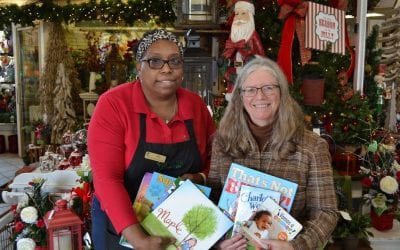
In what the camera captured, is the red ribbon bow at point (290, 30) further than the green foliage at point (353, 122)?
Yes

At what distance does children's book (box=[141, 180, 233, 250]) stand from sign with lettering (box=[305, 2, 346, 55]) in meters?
2.47

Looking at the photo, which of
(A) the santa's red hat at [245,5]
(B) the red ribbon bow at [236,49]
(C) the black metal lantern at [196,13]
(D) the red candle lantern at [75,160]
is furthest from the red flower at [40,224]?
(A) the santa's red hat at [245,5]

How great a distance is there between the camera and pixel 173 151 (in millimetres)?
1502

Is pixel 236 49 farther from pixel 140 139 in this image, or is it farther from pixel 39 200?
pixel 140 139

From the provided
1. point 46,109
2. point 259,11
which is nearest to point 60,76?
point 46,109

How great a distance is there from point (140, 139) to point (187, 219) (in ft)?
1.06

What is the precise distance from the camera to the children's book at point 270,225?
1.31 m

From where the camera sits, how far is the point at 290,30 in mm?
3490

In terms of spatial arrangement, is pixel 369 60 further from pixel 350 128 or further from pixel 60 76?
pixel 60 76

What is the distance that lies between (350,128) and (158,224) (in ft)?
7.69

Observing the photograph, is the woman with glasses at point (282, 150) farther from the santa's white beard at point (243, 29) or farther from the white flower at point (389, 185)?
the santa's white beard at point (243, 29)

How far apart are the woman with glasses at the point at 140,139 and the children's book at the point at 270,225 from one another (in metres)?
0.29

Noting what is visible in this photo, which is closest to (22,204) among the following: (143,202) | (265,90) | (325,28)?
(143,202)

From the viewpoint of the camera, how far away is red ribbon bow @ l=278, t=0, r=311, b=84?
11.2 feet
